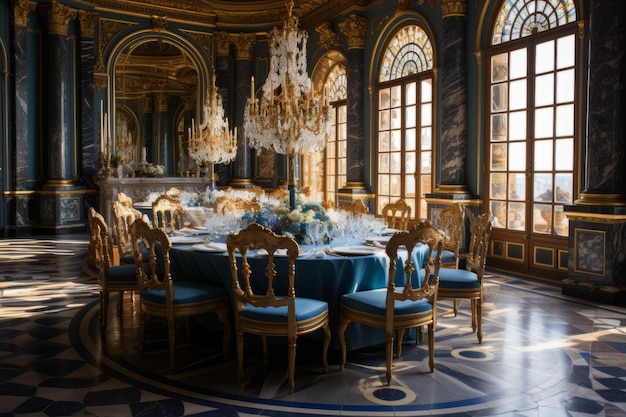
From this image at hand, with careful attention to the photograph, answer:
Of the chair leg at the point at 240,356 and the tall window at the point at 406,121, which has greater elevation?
the tall window at the point at 406,121

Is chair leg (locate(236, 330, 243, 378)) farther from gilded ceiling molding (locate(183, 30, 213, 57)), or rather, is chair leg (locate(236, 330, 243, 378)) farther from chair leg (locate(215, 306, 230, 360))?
gilded ceiling molding (locate(183, 30, 213, 57))

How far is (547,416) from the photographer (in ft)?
9.98

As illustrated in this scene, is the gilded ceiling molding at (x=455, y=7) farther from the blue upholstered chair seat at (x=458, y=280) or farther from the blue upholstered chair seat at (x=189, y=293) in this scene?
the blue upholstered chair seat at (x=189, y=293)

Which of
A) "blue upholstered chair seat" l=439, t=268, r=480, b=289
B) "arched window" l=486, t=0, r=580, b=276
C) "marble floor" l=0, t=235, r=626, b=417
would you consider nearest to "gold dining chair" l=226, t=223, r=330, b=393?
"marble floor" l=0, t=235, r=626, b=417

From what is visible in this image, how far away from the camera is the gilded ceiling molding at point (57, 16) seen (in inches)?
438

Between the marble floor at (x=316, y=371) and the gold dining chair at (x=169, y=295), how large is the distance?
312 millimetres

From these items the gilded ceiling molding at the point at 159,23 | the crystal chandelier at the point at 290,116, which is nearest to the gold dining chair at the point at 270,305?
the crystal chandelier at the point at 290,116

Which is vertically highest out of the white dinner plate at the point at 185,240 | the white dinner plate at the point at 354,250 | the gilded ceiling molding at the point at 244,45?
the gilded ceiling molding at the point at 244,45

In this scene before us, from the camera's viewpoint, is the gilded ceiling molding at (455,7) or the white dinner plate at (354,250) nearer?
the white dinner plate at (354,250)

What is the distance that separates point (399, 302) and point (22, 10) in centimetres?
1060

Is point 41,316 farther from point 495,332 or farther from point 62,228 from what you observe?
point 62,228

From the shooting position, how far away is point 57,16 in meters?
11.2

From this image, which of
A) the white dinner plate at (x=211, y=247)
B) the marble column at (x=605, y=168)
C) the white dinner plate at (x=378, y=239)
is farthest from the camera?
the marble column at (x=605, y=168)

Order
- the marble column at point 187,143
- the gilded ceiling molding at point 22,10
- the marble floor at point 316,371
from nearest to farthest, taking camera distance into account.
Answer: the marble floor at point 316,371 → the gilded ceiling molding at point 22,10 → the marble column at point 187,143
